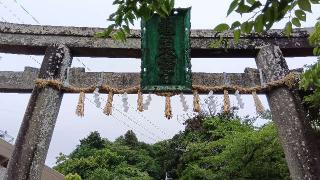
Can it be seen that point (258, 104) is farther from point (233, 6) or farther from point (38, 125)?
point (233, 6)

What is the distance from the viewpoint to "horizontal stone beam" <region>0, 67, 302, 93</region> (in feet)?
20.9

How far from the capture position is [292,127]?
5656 millimetres

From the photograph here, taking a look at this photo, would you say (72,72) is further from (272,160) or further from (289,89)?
(272,160)

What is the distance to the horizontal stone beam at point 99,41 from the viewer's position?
6.63m

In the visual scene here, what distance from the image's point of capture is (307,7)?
6.47ft

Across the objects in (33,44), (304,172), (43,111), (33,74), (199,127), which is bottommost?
(304,172)

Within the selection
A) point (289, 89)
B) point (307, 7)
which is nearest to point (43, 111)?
point (289, 89)

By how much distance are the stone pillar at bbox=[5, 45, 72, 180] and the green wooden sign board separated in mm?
1468

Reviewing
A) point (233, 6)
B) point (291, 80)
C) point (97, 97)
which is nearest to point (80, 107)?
point (97, 97)

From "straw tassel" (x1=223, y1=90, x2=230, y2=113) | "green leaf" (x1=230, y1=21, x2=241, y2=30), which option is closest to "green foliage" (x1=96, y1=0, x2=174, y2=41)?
"green leaf" (x1=230, y1=21, x2=241, y2=30)

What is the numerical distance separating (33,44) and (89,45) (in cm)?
100

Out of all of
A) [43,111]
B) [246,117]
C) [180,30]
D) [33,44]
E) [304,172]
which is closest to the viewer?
[304,172]

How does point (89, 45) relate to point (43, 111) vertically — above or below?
above

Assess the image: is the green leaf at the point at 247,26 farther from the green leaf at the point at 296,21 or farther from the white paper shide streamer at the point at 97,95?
the white paper shide streamer at the point at 97,95
